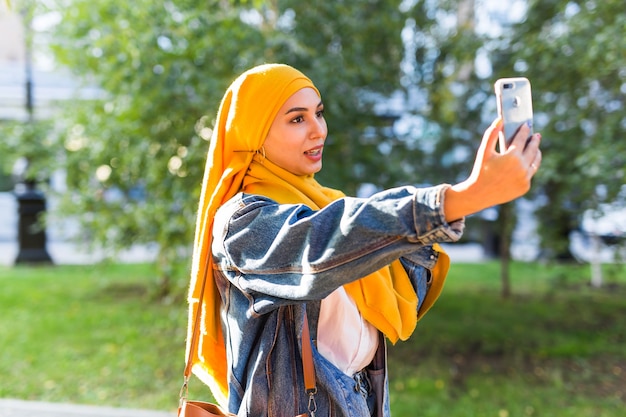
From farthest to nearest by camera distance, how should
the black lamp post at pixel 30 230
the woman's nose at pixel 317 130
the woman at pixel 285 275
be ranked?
1. the black lamp post at pixel 30 230
2. the woman's nose at pixel 317 130
3. the woman at pixel 285 275

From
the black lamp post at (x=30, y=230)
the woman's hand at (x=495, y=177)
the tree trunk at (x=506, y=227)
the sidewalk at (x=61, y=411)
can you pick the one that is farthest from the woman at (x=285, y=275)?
the black lamp post at (x=30, y=230)

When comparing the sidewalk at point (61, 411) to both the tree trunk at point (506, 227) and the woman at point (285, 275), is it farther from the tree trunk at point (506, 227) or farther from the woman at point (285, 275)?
the tree trunk at point (506, 227)

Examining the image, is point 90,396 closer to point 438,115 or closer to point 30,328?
point 30,328

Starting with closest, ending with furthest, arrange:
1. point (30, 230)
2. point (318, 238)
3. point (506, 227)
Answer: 1. point (318, 238)
2. point (506, 227)
3. point (30, 230)

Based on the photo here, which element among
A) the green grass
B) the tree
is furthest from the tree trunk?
the tree

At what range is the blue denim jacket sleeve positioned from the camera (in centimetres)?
109

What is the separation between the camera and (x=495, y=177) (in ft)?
3.43

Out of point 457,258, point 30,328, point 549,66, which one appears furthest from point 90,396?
point 457,258

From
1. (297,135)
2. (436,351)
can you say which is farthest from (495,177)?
(436,351)

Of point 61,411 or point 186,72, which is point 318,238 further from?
point 61,411

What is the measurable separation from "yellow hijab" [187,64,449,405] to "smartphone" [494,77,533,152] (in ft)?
1.71

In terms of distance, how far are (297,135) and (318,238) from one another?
0.42 m

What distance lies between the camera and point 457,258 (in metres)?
13.6

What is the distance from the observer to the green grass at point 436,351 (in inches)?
195
